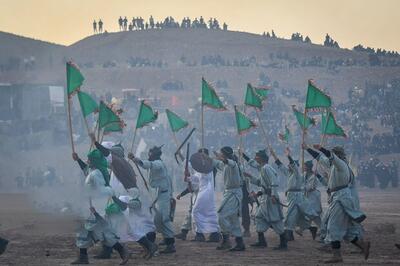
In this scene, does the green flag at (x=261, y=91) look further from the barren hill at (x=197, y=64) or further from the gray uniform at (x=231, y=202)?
the barren hill at (x=197, y=64)

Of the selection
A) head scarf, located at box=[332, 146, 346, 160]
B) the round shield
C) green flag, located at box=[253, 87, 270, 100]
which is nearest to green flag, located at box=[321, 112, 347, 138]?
head scarf, located at box=[332, 146, 346, 160]

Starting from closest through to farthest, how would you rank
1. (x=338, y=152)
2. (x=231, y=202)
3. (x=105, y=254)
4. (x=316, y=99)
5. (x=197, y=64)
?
(x=338, y=152)
(x=105, y=254)
(x=231, y=202)
(x=316, y=99)
(x=197, y=64)

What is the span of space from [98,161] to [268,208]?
422 centimetres

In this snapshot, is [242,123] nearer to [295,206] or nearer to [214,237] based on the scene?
[295,206]

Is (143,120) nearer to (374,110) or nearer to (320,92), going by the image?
(320,92)

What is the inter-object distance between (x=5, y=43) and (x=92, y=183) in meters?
120

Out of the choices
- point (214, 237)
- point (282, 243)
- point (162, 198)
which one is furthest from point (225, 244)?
point (214, 237)

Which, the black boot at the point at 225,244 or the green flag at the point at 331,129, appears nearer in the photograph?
the black boot at the point at 225,244

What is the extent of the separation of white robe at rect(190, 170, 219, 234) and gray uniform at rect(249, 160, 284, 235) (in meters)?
1.54

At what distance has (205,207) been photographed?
877 inches

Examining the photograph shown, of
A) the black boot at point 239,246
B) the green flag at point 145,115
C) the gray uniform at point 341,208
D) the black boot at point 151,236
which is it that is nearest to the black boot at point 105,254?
the black boot at point 151,236

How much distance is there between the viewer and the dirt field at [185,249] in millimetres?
17922

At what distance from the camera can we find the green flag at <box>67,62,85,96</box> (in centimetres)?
1881

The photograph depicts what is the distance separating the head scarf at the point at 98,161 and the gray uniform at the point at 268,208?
13.0 ft
